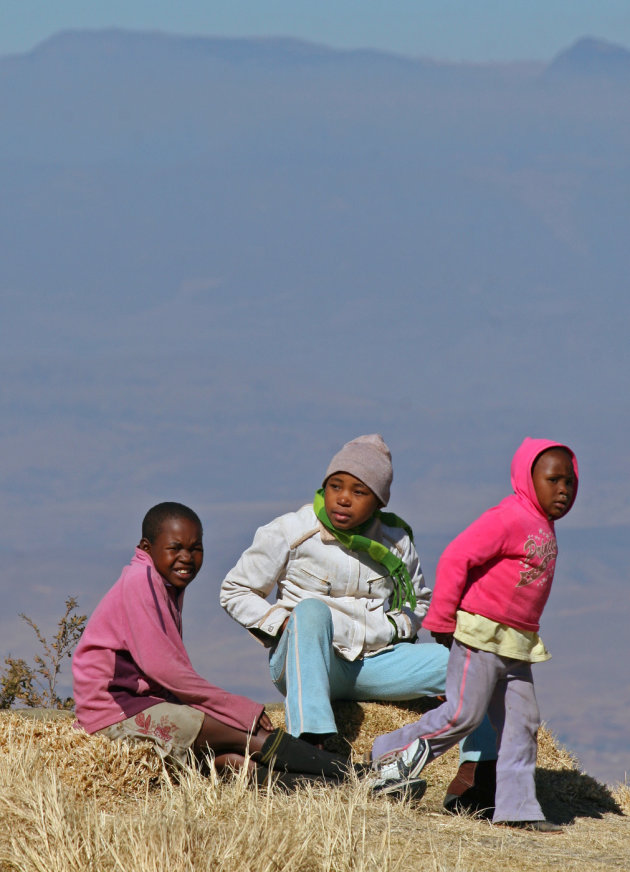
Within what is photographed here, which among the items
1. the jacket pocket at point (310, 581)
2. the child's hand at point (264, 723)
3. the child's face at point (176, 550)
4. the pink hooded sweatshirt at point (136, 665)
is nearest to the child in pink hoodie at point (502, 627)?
the child's hand at point (264, 723)

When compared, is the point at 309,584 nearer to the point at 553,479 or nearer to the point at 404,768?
the point at 404,768

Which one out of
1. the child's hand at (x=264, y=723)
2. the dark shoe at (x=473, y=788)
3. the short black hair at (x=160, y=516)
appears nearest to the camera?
the child's hand at (x=264, y=723)

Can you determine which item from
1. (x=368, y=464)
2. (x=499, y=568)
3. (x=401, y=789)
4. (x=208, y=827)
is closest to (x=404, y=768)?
(x=401, y=789)

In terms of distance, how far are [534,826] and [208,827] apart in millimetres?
1935

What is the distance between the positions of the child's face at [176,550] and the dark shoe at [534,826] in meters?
1.96

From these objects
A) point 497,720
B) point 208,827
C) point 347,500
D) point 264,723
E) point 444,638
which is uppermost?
point 347,500

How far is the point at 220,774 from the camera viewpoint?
18.9ft

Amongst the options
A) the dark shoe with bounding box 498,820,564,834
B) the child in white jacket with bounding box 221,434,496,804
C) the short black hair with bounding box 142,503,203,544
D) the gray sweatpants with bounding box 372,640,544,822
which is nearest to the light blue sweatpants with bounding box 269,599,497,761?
the child in white jacket with bounding box 221,434,496,804

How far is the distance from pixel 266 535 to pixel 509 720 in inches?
66.4

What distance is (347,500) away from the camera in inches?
257

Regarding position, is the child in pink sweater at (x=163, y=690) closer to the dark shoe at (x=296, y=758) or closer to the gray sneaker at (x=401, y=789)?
the dark shoe at (x=296, y=758)

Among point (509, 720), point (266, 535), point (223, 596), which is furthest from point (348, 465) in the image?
point (509, 720)

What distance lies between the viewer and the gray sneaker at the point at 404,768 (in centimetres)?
569

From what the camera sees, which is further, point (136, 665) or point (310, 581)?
point (310, 581)
